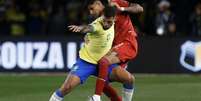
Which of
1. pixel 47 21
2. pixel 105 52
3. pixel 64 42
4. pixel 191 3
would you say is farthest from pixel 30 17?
pixel 105 52

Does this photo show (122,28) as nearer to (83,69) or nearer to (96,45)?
(96,45)

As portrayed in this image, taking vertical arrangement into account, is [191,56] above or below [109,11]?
below

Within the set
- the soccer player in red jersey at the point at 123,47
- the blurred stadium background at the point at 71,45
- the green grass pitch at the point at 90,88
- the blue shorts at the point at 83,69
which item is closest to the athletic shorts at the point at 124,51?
the soccer player in red jersey at the point at 123,47

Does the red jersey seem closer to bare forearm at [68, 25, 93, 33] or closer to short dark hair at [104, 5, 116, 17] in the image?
short dark hair at [104, 5, 116, 17]

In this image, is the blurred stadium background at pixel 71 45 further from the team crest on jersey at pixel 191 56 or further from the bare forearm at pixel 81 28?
the bare forearm at pixel 81 28

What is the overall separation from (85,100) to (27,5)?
36.8 feet

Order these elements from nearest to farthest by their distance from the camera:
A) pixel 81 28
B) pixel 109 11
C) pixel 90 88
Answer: pixel 81 28, pixel 109 11, pixel 90 88

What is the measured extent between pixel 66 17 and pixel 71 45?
2.85m

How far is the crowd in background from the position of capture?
23.8 metres

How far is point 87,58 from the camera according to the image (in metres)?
12.0

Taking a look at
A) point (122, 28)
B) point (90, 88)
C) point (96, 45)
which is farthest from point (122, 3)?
point (90, 88)

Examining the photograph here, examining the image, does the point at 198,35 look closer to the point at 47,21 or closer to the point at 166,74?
the point at 166,74

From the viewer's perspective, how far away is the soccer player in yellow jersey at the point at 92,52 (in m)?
11.8

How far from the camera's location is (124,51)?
12.8m
